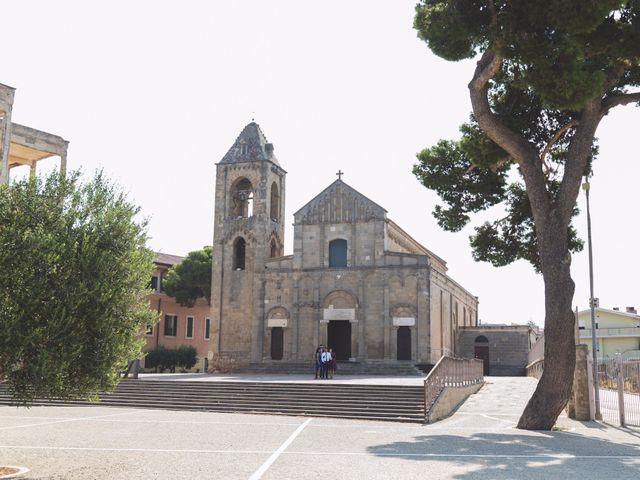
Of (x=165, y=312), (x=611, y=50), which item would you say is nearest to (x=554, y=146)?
(x=611, y=50)

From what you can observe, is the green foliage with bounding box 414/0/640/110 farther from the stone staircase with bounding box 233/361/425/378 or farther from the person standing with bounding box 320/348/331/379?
the stone staircase with bounding box 233/361/425/378

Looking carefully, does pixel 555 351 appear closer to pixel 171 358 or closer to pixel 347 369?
pixel 347 369

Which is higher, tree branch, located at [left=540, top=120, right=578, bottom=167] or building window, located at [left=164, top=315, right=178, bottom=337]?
tree branch, located at [left=540, top=120, right=578, bottom=167]

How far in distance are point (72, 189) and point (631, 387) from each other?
1667 centimetres

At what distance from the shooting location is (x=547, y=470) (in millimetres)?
10844

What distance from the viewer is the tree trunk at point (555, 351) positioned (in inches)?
671

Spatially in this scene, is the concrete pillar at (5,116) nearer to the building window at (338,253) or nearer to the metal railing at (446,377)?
the building window at (338,253)

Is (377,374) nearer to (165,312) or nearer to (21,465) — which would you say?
(165,312)

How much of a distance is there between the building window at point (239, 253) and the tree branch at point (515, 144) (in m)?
26.9

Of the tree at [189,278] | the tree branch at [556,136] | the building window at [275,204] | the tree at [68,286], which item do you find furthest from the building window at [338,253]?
the tree at [68,286]

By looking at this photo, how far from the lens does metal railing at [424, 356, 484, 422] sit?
2046cm

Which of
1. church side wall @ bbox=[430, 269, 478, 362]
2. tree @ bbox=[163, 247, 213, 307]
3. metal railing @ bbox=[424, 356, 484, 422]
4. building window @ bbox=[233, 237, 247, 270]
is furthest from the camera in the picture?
tree @ bbox=[163, 247, 213, 307]

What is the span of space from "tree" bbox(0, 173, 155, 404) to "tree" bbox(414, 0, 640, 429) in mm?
9973

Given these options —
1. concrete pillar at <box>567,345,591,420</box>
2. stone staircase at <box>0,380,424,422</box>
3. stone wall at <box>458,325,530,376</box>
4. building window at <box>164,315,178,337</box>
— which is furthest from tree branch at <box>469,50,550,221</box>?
building window at <box>164,315,178,337</box>
